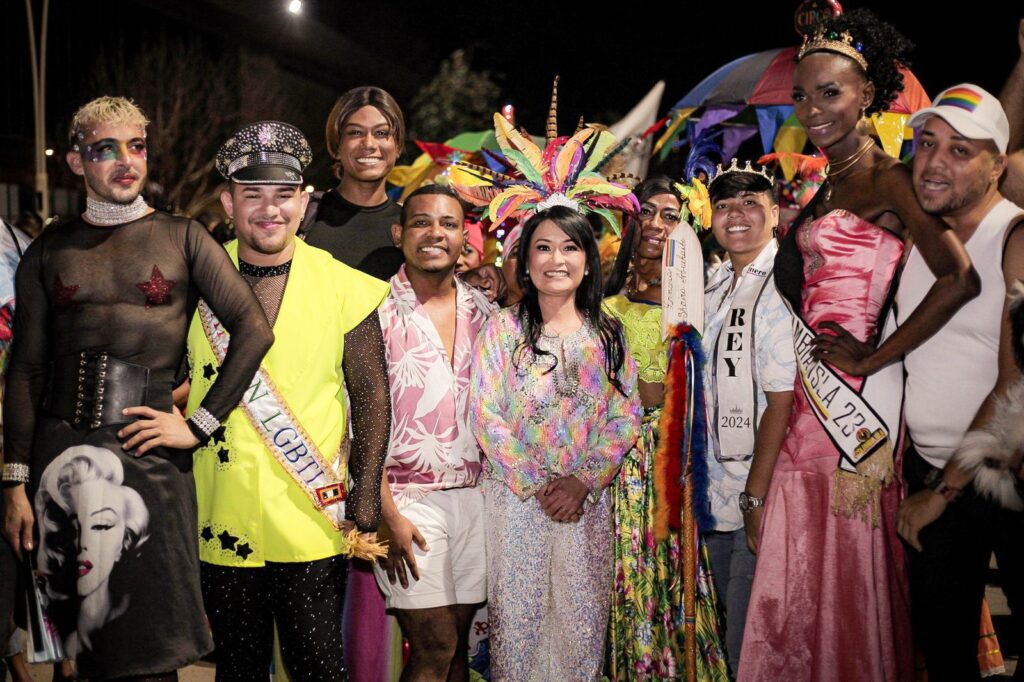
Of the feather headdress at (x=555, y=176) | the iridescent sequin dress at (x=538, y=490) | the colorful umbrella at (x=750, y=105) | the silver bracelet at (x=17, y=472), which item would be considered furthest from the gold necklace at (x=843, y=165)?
the colorful umbrella at (x=750, y=105)

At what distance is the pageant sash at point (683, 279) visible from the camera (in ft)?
12.8

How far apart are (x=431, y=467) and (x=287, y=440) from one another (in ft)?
1.91

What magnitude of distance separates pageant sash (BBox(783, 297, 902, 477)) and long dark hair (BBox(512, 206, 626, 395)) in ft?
2.50

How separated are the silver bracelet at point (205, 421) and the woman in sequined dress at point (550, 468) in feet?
3.13

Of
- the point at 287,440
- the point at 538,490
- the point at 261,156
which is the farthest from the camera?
the point at 538,490

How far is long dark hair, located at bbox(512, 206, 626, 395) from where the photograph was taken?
3.80 metres

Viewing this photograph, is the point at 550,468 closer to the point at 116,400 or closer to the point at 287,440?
the point at 287,440

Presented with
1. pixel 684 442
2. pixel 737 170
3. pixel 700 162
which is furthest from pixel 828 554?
pixel 700 162

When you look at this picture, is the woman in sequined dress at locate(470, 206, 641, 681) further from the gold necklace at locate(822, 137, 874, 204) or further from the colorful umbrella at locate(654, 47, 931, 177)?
the colorful umbrella at locate(654, 47, 931, 177)

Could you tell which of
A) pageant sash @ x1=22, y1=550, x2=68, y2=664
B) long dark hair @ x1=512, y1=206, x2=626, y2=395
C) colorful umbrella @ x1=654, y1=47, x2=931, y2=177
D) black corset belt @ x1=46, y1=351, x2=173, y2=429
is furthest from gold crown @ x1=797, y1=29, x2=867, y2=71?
colorful umbrella @ x1=654, y1=47, x2=931, y2=177

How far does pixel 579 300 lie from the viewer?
392 centimetres

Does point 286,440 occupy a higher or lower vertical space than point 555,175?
lower

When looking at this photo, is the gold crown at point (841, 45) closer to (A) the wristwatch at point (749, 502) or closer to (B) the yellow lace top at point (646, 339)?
(B) the yellow lace top at point (646, 339)

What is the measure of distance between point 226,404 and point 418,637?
3.80ft
